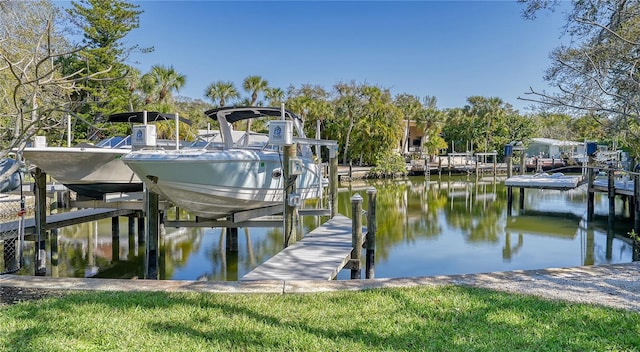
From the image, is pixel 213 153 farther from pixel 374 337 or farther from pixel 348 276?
pixel 374 337

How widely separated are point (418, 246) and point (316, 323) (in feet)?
31.3

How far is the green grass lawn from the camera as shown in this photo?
12.0 ft

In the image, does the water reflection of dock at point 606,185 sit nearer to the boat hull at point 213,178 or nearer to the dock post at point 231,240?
the boat hull at point 213,178

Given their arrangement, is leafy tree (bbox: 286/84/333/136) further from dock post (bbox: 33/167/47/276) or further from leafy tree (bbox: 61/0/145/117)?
dock post (bbox: 33/167/47/276)

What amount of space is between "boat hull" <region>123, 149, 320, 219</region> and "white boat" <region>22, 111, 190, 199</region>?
1845mm

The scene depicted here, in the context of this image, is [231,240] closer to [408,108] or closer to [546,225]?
[546,225]

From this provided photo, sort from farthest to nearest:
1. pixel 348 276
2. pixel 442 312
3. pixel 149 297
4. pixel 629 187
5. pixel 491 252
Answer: pixel 629 187
pixel 491 252
pixel 348 276
pixel 149 297
pixel 442 312

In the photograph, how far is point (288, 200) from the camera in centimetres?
883

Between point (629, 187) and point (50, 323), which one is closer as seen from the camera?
point (50, 323)

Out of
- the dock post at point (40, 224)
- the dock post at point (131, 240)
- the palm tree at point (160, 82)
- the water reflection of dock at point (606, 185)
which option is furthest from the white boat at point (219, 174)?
the palm tree at point (160, 82)

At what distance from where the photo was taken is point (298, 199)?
887 centimetres

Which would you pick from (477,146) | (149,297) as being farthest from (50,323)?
(477,146)

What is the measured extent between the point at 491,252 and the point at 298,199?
21.6ft

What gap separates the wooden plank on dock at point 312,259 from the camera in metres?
6.68
